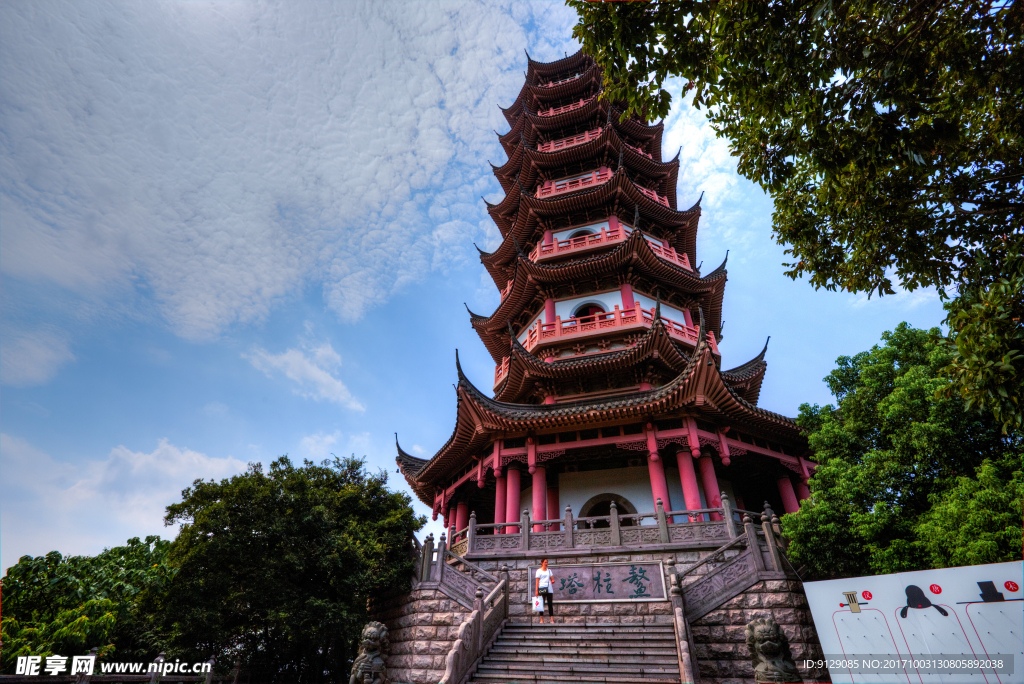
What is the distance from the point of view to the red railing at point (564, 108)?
21.4 metres

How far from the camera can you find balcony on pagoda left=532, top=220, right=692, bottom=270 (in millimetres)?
17328

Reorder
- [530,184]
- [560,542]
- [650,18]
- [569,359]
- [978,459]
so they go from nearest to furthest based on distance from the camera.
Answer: [650,18]
[978,459]
[560,542]
[569,359]
[530,184]

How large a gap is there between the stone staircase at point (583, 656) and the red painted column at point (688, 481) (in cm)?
401

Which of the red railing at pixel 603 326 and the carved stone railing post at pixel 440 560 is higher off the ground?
the red railing at pixel 603 326

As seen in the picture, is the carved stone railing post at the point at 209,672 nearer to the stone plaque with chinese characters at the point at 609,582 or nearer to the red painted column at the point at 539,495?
the stone plaque with chinese characters at the point at 609,582

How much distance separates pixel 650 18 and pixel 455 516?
1548 centimetres

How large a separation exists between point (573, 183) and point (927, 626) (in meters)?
17.6

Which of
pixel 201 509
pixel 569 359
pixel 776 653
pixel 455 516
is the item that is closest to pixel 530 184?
pixel 569 359

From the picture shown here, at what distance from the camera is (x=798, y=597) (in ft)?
26.0

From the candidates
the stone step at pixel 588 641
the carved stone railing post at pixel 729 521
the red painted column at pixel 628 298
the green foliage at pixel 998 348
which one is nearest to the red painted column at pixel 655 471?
the carved stone railing post at pixel 729 521

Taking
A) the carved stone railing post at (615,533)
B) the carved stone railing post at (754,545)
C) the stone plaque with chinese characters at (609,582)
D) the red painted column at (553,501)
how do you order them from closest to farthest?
the carved stone railing post at (754,545), the stone plaque with chinese characters at (609,582), the carved stone railing post at (615,533), the red painted column at (553,501)

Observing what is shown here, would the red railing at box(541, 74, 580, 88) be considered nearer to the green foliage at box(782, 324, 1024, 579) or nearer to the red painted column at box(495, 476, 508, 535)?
the red painted column at box(495, 476, 508, 535)

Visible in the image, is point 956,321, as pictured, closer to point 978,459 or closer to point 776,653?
point 978,459

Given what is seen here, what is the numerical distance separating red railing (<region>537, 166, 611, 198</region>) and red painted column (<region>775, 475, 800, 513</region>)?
11.9 metres
